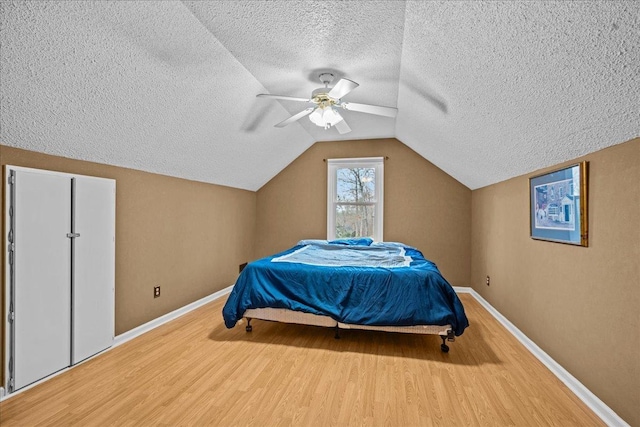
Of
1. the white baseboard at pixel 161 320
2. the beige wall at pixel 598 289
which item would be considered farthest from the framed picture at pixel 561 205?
the white baseboard at pixel 161 320

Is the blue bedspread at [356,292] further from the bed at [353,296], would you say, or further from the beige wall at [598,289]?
the beige wall at [598,289]

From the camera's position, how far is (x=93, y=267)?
2520 mm

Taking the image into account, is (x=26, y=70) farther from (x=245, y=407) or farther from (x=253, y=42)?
(x=245, y=407)

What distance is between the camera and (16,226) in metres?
1.99

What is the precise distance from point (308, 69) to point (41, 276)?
2.50 metres

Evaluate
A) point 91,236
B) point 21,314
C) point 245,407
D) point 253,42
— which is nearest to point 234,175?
point 91,236

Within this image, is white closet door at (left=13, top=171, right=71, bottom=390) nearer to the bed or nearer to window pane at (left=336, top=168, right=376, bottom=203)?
the bed

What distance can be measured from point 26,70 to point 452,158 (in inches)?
152

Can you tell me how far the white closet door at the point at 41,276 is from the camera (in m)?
2.02

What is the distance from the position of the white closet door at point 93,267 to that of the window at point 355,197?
3146 mm

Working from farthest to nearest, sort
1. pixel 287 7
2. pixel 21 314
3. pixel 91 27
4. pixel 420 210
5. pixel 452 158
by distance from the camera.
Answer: pixel 420 210 < pixel 452 158 < pixel 21 314 < pixel 287 7 < pixel 91 27

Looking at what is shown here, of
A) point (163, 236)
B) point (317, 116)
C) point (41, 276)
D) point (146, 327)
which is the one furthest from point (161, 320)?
point (317, 116)

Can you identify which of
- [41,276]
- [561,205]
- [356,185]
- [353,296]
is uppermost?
[356,185]

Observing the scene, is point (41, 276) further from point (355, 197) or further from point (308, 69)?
point (355, 197)
